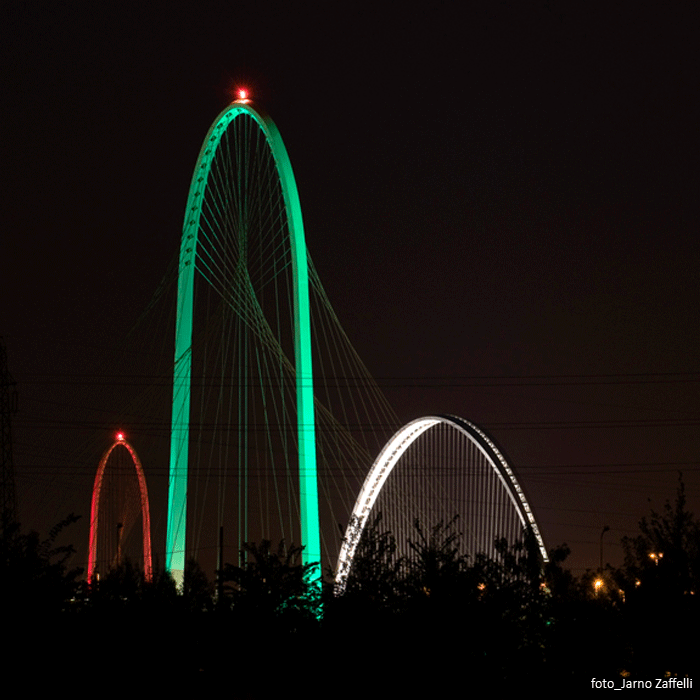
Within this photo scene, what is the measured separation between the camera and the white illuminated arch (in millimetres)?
50219

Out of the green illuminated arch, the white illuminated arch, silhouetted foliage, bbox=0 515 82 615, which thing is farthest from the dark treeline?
the white illuminated arch

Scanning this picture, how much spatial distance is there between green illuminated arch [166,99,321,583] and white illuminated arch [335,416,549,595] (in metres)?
5.48

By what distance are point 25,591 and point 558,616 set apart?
1039cm

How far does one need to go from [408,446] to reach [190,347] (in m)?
15.2

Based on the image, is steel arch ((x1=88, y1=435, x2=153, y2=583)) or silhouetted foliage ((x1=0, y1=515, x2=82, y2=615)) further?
steel arch ((x1=88, y1=435, x2=153, y2=583))

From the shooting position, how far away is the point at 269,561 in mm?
28500

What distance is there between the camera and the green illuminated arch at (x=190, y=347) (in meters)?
38.3

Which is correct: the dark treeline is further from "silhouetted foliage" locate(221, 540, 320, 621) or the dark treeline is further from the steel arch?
the steel arch

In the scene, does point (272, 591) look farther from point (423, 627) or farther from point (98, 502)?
point (98, 502)

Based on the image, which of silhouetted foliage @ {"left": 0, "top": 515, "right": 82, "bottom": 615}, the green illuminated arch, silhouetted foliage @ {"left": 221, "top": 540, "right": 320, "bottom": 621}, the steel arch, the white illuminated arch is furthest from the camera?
the steel arch

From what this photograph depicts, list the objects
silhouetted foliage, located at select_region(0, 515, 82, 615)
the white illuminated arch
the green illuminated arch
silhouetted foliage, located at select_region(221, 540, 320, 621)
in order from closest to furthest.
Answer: silhouetted foliage, located at select_region(0, 515, 82, 615)
silhouetted foliage, located at select_region(221, 540, 320, 621)
the green illuminated arch
the white illuminated arch

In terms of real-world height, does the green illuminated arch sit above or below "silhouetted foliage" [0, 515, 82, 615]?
above

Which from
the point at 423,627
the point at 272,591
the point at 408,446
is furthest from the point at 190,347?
the point at 423,627

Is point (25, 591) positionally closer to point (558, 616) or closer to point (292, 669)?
point (292, 669)
